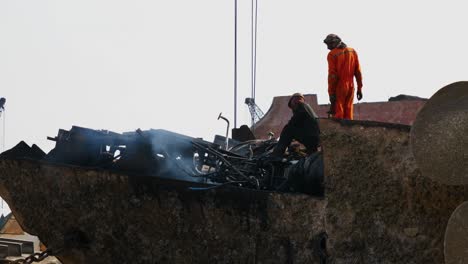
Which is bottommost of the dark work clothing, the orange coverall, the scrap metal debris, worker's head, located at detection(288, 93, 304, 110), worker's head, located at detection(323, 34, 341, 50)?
the scrap metal debris

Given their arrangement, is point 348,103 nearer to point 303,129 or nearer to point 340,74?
point 340,74

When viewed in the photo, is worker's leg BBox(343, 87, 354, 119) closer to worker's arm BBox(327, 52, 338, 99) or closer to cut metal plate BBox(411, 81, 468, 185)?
worker's arm BBox(327, 52, 338, 99)

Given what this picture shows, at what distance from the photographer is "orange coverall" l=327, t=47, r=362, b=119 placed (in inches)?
366

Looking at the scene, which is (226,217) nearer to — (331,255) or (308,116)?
(331,255)

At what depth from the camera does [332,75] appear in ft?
30.8

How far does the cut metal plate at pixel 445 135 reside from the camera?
4.76 m

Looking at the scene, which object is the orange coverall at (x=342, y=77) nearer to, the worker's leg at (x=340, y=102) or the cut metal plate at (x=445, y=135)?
the worker's leg at (x=340, y=102)

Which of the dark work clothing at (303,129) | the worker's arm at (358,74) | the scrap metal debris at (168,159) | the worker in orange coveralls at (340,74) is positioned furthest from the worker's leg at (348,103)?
the scrap metal debris at (168,159)

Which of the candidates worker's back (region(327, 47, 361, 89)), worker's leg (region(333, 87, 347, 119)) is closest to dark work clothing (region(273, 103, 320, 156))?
worker's leg (region(333, 87, 347, 119))

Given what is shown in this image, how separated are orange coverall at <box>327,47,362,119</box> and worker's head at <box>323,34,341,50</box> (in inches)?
1.8

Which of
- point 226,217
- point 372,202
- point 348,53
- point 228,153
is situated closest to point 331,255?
point 372,202

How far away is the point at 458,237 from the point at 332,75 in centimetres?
484

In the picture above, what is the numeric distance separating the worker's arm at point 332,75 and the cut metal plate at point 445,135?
14.5 feet

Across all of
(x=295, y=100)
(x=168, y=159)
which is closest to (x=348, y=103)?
(x=295, y=100)
